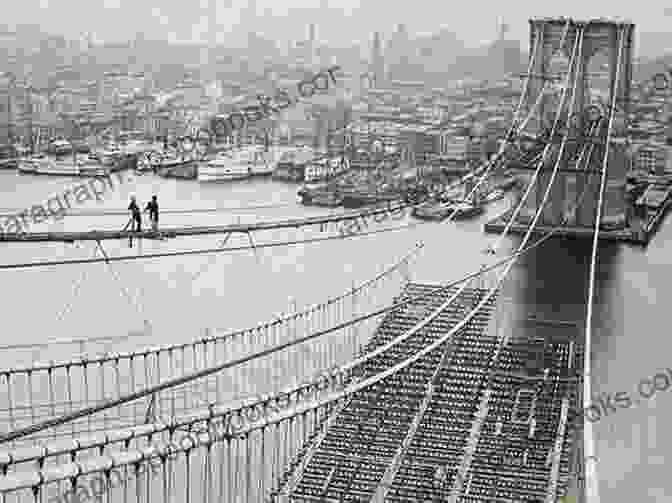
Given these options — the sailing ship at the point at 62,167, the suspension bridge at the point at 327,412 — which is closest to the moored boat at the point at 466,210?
the suspension bridge at the point at 327,412

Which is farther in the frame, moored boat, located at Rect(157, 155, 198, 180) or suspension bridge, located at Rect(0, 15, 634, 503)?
moored boat, located at Rect(157, 155, 198, 180)

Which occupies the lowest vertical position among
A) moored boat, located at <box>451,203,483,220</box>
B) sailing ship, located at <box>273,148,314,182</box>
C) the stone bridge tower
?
moored boat, located at <box>451,203,483,220</box>

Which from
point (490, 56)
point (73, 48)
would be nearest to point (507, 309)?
point (490, 56)

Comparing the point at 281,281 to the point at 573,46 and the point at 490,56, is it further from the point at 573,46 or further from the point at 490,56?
the point at 490,56

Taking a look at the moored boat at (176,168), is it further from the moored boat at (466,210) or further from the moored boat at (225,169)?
the moored boat at (466,210)

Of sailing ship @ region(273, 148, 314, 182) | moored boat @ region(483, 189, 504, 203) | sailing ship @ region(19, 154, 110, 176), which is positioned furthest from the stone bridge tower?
sailing ship @ region(19, 154, 110, 176)

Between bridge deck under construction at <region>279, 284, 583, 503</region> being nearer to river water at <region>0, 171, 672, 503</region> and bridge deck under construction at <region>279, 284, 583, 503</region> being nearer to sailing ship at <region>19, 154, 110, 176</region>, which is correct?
river water at <region>0, 171, 672, 503</region>

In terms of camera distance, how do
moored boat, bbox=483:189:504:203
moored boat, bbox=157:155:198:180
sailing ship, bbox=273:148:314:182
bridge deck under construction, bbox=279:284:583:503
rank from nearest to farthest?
1. bridge deck under construction, bbox=279:284:583:503
2. moored boat, bbox=483:189:504:203
3. moored boat, bbox=157:155:198:180
4. sailing ship, bbox=273:148:314:182

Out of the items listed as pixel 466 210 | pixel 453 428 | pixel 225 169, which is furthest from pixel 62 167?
pixel 453 428
